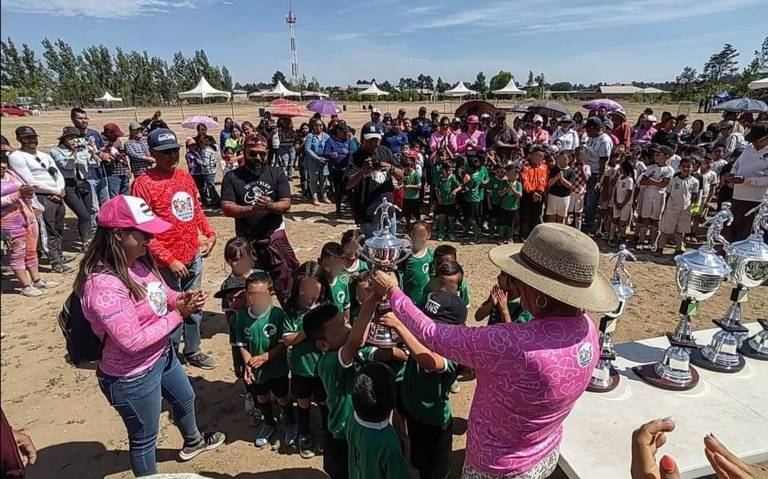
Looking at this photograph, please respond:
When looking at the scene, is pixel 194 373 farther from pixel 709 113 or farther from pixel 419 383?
pixel 709 113

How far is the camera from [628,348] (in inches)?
144

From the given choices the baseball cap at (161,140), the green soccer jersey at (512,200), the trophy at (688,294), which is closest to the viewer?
the trophy at (688,294)

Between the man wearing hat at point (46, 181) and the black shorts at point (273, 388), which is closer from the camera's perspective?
the black shorts at point (273, 388)

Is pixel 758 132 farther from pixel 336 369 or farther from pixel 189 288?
pixel 189 288

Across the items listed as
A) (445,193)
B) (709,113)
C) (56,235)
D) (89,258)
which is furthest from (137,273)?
(709,113)

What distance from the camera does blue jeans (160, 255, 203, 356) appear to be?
383cm

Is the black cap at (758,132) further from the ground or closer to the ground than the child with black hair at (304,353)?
further from the ground

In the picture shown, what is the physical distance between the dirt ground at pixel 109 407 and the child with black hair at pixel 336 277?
1.21 m

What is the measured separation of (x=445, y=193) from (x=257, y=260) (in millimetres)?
4439

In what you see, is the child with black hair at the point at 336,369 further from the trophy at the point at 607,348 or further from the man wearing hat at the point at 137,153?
the man wearing hat at the point at 137,153

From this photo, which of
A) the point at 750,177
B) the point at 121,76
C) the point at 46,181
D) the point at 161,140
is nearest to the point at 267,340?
the point at 161,140

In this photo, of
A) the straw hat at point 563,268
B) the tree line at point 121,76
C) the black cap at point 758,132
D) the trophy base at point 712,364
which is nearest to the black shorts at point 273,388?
the straw hat at point 563,268

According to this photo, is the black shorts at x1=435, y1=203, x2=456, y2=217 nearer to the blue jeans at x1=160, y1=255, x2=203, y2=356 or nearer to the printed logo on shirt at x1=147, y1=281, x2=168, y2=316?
the blue jeans at x1=160, y1=255, x2=203, y2=356

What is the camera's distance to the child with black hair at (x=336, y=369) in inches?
95.5
